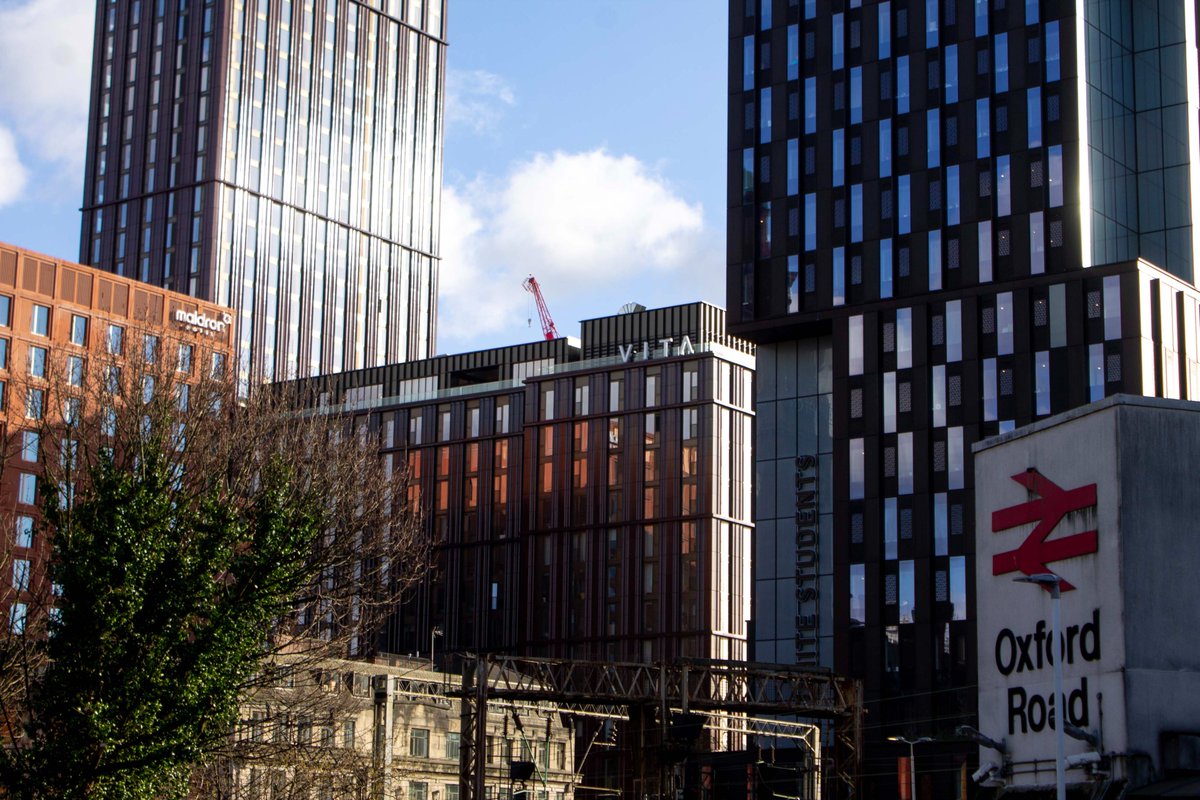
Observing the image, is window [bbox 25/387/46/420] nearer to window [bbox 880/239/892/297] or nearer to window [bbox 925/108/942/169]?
window [bbox 880/239/892/297]

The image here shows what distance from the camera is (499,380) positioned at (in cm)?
16025

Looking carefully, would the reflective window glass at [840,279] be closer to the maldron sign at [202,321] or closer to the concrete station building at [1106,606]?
the maldron sign at [202,321]

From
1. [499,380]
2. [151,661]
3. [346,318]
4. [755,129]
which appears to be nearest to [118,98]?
[346,318]

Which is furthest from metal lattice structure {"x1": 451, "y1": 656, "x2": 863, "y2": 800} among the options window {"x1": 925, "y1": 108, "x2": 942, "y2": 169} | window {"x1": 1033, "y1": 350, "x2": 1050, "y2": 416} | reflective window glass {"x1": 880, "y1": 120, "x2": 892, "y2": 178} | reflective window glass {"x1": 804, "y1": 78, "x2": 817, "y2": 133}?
reflective window glass {"x1": 804, "y1": 78, "x2": 817, "y2": 133}

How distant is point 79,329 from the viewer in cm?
12700

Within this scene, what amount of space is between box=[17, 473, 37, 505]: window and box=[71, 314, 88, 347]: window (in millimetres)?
11151

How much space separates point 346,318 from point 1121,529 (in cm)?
16518

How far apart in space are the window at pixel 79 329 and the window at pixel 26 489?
1115 cm

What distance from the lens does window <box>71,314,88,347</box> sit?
4975 inches

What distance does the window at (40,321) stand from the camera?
12394cm

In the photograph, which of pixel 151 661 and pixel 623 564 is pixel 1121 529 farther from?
pixel 623 564

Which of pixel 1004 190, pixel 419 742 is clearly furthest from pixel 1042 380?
pixel 419 742

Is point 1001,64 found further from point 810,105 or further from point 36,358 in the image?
point 36,358

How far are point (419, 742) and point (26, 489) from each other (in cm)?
3414
